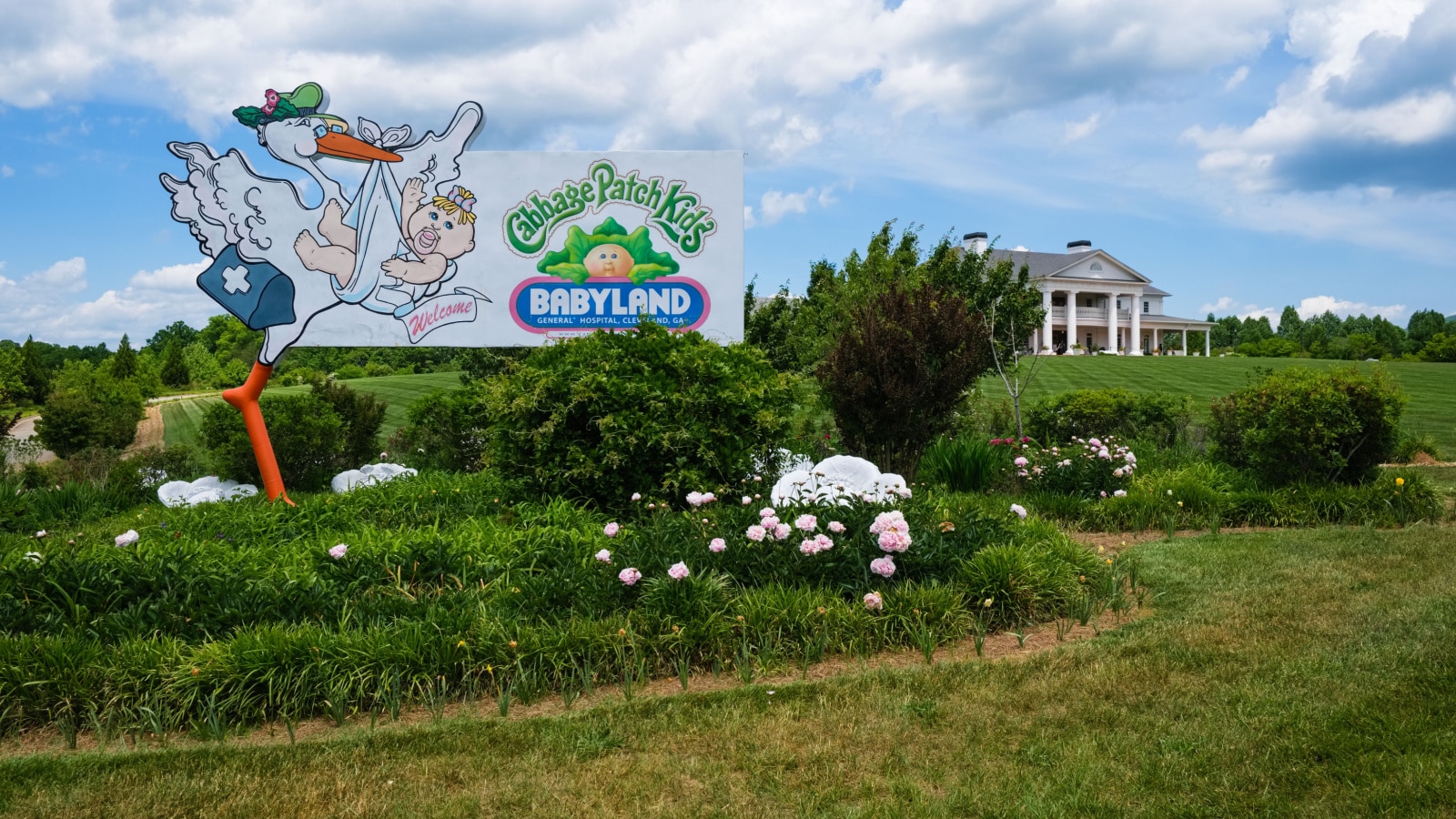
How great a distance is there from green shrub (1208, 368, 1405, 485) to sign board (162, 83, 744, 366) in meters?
5.30

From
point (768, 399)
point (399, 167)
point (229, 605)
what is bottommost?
point (229, 605)

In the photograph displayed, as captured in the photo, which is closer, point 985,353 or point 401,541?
point 401,541

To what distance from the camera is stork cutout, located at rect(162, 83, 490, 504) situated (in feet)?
31.7

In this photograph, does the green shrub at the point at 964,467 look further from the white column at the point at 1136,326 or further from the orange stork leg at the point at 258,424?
the white column at the point at 1136,326

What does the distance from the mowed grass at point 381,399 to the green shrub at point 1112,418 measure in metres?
9.27

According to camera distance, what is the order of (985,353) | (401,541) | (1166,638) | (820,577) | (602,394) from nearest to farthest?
(1166,638) < (820,577) < (401,541) < (602,394) < (985,353)

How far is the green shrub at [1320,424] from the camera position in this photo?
8352 millimetres

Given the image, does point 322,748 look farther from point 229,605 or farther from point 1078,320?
point 1078,320

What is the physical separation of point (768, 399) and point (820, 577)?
2948mm

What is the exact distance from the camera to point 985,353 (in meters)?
9.74

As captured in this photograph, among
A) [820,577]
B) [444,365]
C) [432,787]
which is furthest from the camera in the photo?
[444,365]

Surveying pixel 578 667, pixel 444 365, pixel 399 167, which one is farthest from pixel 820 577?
pixel 444 365

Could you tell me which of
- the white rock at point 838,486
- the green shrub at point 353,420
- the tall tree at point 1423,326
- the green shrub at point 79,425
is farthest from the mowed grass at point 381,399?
the tall tree at point 1423,326

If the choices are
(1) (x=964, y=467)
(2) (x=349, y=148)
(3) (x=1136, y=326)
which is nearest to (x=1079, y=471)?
(1) (x=964, y=467)
